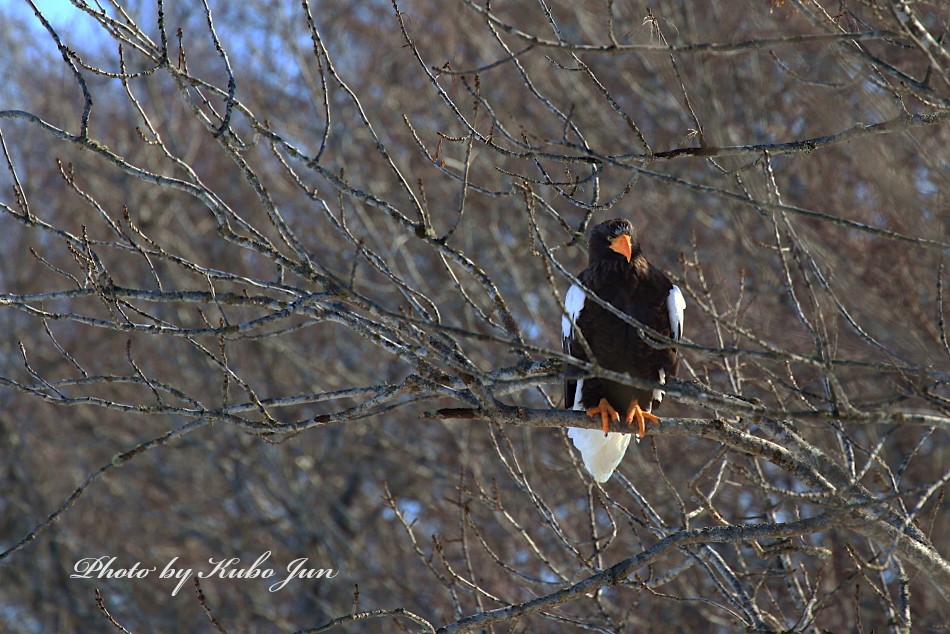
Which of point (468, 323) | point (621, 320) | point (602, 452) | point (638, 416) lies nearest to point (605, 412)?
point (638, 416)

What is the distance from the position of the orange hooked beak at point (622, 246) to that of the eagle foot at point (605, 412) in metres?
0.58

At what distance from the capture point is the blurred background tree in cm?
322

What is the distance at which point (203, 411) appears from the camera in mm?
3088

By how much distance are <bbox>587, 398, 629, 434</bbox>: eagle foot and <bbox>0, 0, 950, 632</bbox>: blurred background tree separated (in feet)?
0.65

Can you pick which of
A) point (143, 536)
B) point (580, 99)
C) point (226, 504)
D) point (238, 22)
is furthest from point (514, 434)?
point (238, 22)

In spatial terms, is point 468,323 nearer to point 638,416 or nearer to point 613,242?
point 613,242

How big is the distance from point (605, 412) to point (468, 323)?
433 cm

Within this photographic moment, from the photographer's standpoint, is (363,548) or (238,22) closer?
(363,548)

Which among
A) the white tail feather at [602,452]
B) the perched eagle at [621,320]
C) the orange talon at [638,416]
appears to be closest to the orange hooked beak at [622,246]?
the perched eagle at [621,320]

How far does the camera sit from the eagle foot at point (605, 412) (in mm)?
3777

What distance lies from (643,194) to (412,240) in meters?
2.30

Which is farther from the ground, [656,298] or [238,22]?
[238,22]

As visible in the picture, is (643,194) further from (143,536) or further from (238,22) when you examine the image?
(143,536)

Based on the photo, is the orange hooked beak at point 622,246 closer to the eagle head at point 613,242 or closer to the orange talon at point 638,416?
the eagle head at point 613,242
